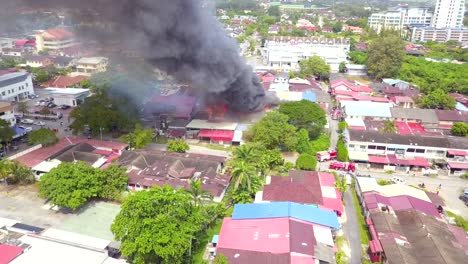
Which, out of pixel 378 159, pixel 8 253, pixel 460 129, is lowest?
pixel 378 159

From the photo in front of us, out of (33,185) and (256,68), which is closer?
(33,185)

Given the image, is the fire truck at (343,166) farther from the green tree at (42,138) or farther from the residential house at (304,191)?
the green tree at (42,138)

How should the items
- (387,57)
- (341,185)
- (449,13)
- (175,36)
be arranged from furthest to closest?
1. (449,13)
2. (387,57)
3. (175,36)
4. (341,185)

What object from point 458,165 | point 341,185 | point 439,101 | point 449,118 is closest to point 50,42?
point 341,185

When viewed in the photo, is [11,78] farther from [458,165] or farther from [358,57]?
[358,57]

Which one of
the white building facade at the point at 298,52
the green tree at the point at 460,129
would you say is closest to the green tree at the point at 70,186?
the green tree at the point at 460,129

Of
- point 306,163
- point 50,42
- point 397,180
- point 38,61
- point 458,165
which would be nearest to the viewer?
point 397,180

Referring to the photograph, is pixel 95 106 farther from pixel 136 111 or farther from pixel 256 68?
pixel 256 68

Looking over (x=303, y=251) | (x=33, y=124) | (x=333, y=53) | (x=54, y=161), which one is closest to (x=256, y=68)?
(x=333, y=53)
